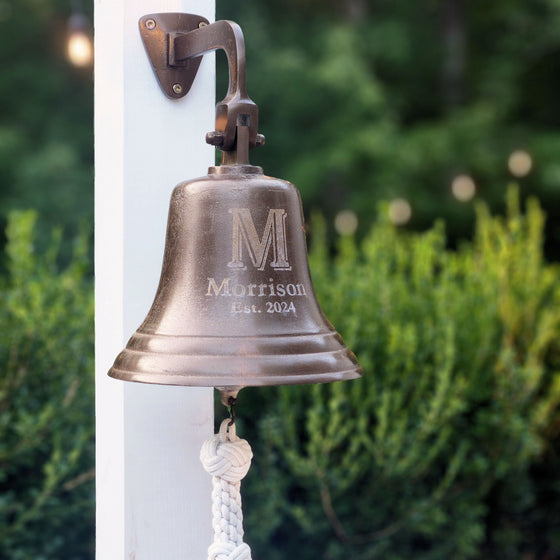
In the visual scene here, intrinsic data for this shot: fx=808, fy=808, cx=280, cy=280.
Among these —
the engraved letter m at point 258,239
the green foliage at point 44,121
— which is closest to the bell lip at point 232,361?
the engraved letter m at point 258,239

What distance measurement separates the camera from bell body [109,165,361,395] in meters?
1.33

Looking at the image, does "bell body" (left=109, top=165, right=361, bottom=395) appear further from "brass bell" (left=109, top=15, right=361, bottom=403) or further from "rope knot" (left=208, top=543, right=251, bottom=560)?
"rope knot" (left=208, top=543, right=251, bottom=560)

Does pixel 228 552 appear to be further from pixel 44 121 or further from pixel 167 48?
pixel 44 121

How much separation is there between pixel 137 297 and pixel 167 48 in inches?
19.0

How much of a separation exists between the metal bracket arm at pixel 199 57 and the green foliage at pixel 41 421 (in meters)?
1.46

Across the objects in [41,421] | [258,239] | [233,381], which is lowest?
[41,421]

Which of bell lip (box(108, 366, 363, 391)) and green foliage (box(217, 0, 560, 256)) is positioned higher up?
green foliage (box(217, 0, 560, 256))

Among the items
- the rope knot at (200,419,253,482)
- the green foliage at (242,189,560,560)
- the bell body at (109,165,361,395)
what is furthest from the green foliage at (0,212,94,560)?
the bell body at (109,165,361,395)

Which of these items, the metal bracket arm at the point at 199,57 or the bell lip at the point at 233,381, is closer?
the bell lip at the point at 233,381

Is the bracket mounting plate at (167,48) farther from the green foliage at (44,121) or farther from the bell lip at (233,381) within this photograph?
the green foliage at (44,121)

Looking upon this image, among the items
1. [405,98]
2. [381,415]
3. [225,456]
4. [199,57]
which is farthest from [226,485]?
[405,98]

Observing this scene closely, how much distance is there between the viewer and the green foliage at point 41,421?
2.64m

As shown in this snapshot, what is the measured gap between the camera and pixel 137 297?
1.56 m

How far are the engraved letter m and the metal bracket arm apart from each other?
109 millimetres
